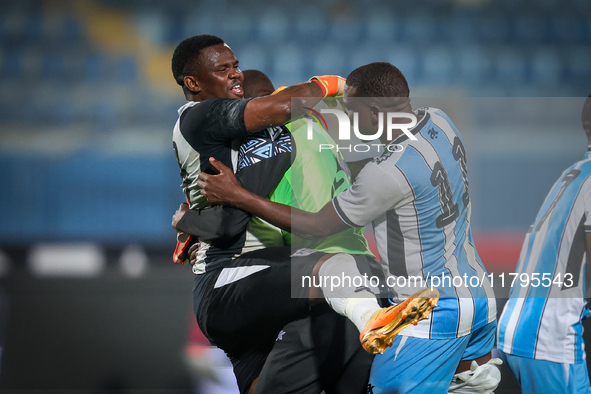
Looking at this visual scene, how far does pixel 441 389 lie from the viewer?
190cm

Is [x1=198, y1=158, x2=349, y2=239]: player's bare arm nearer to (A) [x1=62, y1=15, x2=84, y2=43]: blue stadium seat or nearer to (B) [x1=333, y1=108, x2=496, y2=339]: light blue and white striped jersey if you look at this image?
(B) [x1=333, y1=108, x2=496, y2=339]: light blue and white striped jersey

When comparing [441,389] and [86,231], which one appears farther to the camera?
[86,231]

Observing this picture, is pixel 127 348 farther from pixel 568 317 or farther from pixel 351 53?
pixel 351 53

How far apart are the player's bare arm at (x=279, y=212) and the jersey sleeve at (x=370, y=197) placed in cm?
3

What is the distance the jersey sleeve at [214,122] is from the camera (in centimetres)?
192

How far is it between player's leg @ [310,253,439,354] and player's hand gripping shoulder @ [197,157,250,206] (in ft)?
1.19

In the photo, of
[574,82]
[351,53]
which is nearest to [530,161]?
[574,82]

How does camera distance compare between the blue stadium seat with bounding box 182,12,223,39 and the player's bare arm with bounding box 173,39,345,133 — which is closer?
the player's bare arm with bounding box 173,39,345,133

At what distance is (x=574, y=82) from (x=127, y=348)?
5026 millimetres

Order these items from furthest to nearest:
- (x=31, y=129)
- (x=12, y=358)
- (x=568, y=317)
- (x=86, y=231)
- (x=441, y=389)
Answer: (x=31, y=129) < (x=86, y=231) < (x=12, y=358) < (x=568, y=317) < (x=441, y=389)

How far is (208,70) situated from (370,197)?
0.77 m

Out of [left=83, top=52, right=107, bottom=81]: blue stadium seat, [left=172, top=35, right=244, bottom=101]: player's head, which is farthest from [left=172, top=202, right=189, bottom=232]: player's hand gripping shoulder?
[left=83, top=52, right=107, bottom=81]: blue stadium seat

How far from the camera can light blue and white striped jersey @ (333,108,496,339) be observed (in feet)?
6.28

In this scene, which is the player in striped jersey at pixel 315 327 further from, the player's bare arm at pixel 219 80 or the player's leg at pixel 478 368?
the player's leg at pixel 478 368
